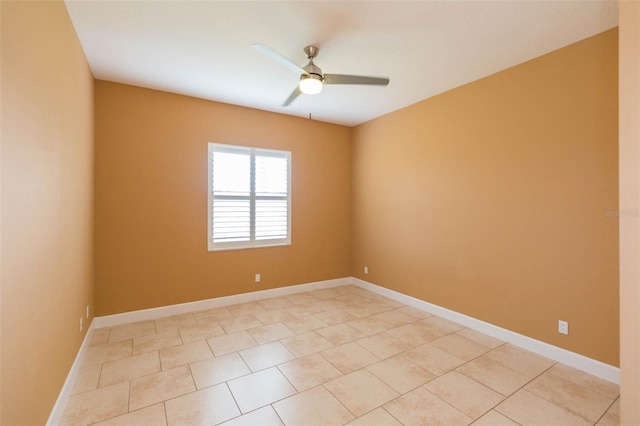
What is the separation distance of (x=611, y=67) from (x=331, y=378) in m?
3.45

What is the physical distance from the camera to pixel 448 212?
372 cm

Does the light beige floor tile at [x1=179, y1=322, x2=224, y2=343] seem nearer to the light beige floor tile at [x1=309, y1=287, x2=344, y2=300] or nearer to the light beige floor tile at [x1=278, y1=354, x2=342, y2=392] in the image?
the light beige floor tile at [x1=278, y1=354, x2=342, y2=392]

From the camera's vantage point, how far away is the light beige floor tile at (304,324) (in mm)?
3406

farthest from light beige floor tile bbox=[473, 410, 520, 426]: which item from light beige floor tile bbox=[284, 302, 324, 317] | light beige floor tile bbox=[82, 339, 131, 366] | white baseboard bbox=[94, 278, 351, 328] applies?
white baseboard bbox=[94, 278, 351, 328]

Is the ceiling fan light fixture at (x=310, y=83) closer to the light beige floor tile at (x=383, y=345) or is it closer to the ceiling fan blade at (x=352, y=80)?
the ceiling fan blade at (x=352, y=80)

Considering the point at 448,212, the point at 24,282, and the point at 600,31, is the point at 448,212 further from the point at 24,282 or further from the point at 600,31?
the point at 24,282

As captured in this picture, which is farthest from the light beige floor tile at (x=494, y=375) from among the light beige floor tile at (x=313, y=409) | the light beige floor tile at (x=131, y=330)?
the light beige floor tile at (x=131, y=330)

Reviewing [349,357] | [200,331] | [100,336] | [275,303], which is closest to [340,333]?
[349,357]

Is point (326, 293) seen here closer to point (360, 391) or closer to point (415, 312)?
point (415, 312)

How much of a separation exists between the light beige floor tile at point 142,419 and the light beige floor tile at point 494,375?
238 cm

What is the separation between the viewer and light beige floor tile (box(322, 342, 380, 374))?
103 inches

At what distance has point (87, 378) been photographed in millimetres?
2387

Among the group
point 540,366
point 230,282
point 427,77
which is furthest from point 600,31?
point 230,282

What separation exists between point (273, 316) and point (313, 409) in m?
1.83
